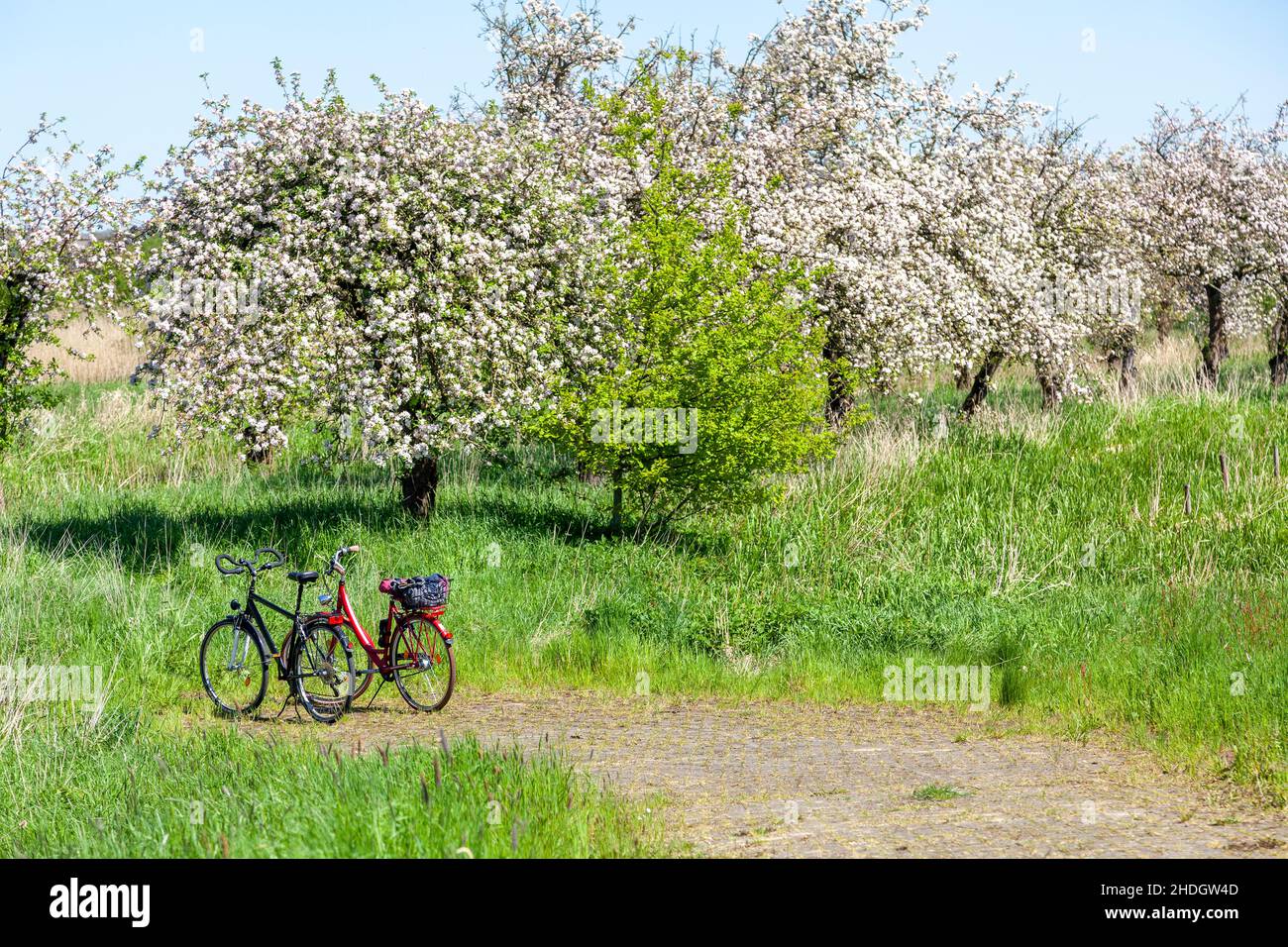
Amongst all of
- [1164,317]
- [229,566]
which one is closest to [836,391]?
[229,566]

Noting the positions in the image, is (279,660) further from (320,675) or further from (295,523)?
(295,523)

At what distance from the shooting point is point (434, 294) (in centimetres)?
1523

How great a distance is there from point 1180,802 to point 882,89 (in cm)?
1864

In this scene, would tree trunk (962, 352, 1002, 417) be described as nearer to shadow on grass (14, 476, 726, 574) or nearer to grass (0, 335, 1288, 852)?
grass (0, 335, 1288, 852)

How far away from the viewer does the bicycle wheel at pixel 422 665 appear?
1122 cm

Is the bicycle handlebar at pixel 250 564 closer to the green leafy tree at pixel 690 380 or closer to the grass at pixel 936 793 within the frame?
the green leafy tree at pixel 690 380

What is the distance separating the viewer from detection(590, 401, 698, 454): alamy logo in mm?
16297

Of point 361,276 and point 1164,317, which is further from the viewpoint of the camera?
point 1164,317

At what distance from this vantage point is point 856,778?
945 cm

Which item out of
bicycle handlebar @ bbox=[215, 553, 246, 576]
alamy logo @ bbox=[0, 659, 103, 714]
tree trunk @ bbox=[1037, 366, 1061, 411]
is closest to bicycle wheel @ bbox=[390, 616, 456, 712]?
bicycle handlebar @ bbox=[215, 553, 246, 576]
